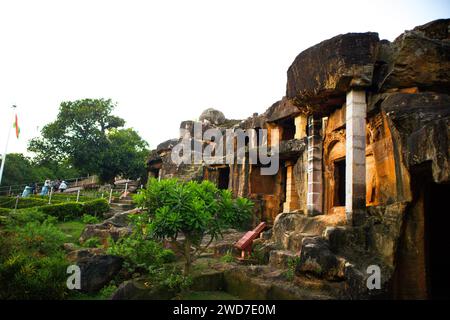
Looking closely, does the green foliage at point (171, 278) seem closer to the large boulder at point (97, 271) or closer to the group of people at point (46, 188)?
the large boulder at point (97, 271)

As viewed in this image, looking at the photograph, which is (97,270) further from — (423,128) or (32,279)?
(423,128)

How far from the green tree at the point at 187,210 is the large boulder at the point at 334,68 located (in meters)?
4.21

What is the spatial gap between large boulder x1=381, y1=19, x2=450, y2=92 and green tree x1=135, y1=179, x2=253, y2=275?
521 centimetres

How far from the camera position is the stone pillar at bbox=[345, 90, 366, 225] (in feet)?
27.3

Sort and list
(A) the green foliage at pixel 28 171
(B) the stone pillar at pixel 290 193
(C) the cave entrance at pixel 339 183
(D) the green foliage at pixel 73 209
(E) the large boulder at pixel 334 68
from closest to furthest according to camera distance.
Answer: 1. (E) the large boulder at pixel 334 68
2. (C) the cave entrance at pixel 339 183
3. (B) the stone pillar at pixel 290 193
4. (D) the green foliage at pixel 73 209
5. (A) the green foliage at pixel 28 171

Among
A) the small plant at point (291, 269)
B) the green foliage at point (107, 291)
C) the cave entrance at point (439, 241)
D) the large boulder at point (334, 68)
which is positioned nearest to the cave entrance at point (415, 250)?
the cave entrance at point (439, 241)

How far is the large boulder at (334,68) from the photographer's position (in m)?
8.26

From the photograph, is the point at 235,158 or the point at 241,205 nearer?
the point at 241,205

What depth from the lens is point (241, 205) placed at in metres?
7.77

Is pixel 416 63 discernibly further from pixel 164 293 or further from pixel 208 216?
pixel 164 293

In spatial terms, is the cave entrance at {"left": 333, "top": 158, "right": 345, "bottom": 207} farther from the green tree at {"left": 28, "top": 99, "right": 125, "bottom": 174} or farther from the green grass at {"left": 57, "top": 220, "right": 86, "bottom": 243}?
the green tree at {"left": 28, "top": 99, "right": 125, "bottom": 174}

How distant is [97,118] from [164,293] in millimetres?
30608

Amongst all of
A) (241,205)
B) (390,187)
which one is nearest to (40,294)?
(241,205)

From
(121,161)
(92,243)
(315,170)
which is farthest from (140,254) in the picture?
(121,161)
